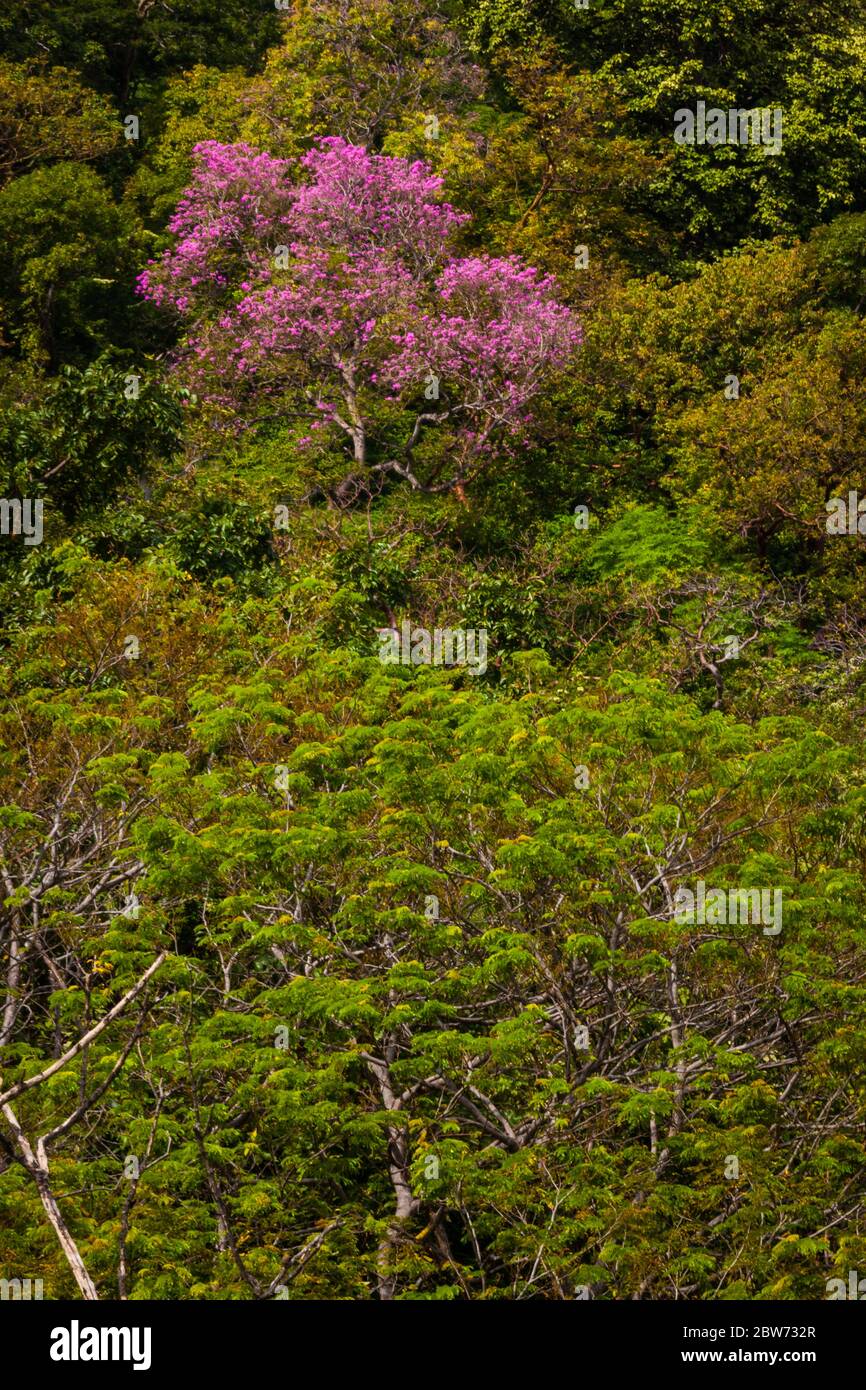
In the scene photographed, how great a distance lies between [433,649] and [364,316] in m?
7.13

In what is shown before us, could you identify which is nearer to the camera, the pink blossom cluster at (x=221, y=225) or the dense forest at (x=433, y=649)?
the dense forest at (x=433, y=649)

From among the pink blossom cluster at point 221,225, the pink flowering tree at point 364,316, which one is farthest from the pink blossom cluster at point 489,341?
the pink blossom cluster at point 221,225

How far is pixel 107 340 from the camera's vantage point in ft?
99.4

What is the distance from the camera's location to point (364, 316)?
27.5 metres

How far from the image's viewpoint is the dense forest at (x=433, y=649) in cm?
1238

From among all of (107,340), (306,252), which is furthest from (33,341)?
(306,252)

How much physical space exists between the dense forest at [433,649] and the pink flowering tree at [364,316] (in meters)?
0.08

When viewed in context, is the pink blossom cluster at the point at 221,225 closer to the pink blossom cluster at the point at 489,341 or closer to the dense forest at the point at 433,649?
the dense forest at the point at 433,649

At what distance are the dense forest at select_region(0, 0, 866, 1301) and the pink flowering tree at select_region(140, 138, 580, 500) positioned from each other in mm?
84

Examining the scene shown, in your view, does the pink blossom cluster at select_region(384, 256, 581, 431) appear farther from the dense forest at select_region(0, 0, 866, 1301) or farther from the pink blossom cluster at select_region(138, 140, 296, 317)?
the pink blossom cluster at select_region(138, 140, 296, 317)

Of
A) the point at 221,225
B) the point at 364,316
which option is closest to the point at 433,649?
the point at 364,316

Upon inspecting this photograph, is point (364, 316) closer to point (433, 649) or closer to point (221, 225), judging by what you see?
point (221, 225)

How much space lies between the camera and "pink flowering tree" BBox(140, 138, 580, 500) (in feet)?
89.2

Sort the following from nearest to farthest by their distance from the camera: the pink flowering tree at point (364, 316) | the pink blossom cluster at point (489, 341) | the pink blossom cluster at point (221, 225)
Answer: the pink blossom cluster at point (489, 341) → the pink flowering tree at point (364, 316) → the pink blossom cluster at point (221, 225)
